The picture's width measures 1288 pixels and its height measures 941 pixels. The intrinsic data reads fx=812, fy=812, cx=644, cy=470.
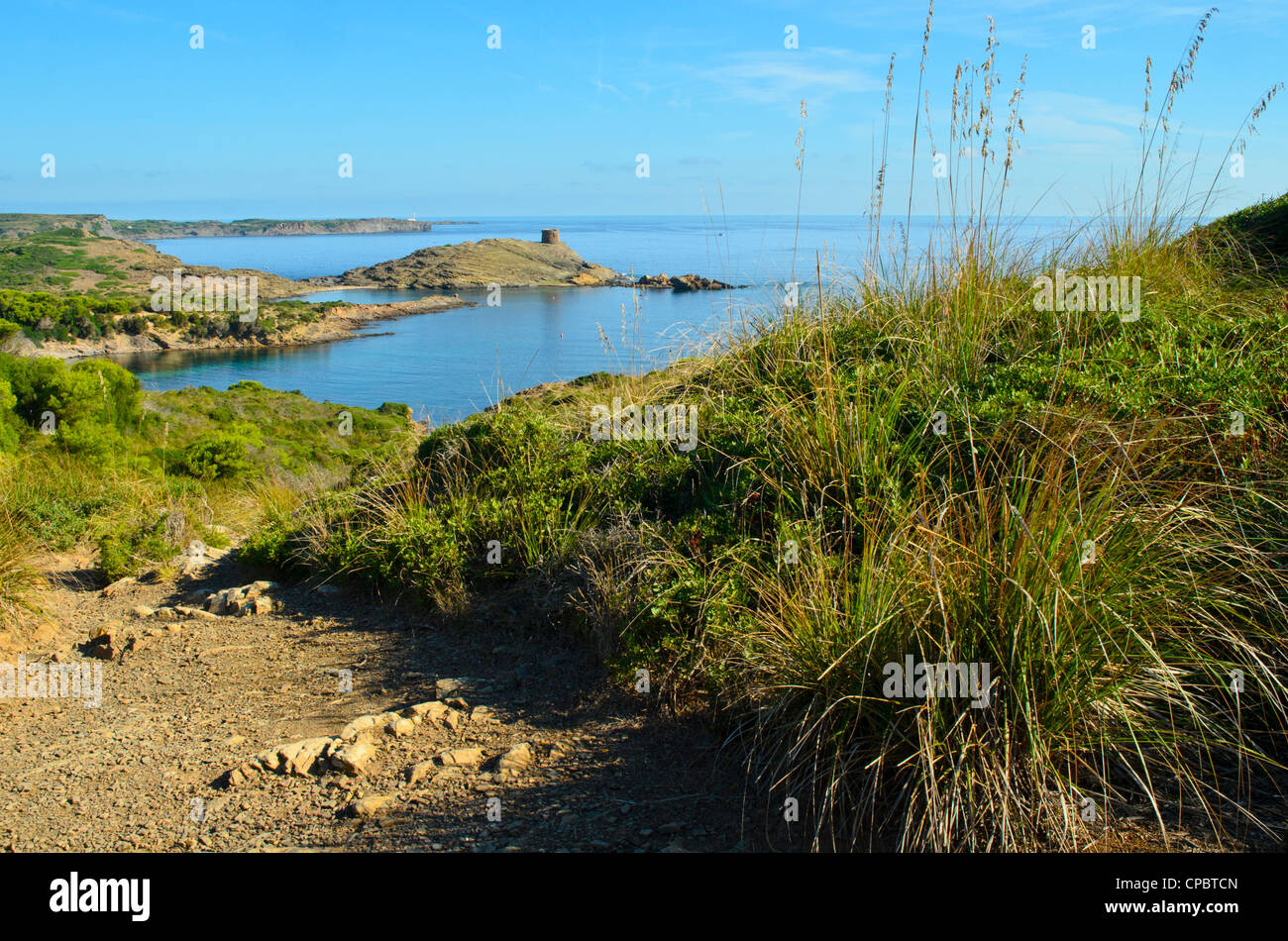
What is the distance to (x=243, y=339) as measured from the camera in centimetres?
7925

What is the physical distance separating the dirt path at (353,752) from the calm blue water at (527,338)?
2.51m

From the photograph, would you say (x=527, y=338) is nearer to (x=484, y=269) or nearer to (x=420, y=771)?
(x=420, y=771)

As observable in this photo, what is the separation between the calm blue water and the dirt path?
251cm

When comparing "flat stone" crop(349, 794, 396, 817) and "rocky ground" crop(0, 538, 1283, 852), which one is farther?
"flat stone" crop(349, 794, 396, 817)

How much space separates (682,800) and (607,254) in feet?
456

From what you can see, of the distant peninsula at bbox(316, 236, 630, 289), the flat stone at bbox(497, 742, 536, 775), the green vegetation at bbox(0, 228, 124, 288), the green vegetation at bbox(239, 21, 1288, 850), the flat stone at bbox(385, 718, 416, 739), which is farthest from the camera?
the distant peninsula at bbox(316, 236, 630, 289)

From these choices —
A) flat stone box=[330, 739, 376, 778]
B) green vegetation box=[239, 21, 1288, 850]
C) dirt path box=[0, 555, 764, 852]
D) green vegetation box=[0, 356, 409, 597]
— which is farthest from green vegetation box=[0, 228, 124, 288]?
flat stone box=[330, 739, 376, 778]

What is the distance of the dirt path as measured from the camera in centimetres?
314

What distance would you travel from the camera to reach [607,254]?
13675 cm

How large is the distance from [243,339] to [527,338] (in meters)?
41.8

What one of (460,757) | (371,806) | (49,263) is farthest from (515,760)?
(49,263)

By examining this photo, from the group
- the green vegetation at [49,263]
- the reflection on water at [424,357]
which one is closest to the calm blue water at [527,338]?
the reflection on water at [424,357]

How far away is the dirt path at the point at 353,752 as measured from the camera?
3.14 meters

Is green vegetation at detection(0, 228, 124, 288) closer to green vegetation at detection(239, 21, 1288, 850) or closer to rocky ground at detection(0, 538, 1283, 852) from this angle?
rocky ground at detection(0, 538, 1283, 852)
